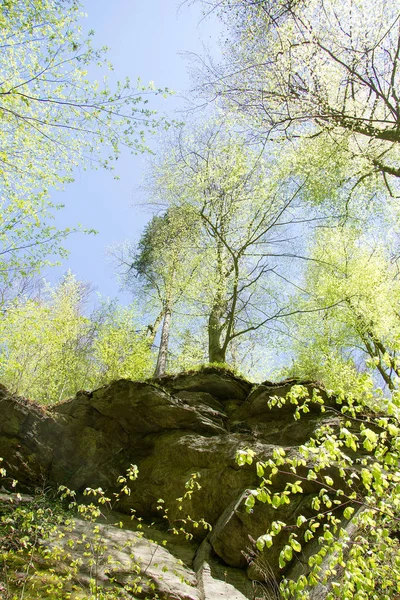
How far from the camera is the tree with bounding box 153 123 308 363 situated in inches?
512

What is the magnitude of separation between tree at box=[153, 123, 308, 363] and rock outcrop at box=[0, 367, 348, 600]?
2770mm

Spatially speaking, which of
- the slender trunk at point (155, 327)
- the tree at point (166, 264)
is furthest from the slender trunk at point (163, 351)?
the slender trunk at point (155, 327)

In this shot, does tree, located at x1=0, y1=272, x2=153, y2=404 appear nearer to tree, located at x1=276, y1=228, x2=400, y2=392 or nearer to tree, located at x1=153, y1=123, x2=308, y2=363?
tree, located at x1=153, y1=123, x2=308, y2=363

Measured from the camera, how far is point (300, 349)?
1658 centimetres

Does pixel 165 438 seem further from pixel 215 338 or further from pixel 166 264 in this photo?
pixel 166 264

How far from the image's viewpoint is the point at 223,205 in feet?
46.9

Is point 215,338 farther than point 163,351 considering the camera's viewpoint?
No

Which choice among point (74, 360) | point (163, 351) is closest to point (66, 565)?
point (163, 351)

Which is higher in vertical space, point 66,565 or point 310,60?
point 310,60

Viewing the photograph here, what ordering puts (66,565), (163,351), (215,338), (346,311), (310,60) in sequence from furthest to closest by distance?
(346,311), (163,351), (215,338), (310,60), (66,565)

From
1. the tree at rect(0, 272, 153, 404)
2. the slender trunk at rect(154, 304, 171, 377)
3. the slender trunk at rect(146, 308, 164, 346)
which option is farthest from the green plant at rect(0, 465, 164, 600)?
the slender trunk at rect(146, 308, 164, 346)

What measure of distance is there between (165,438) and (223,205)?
332 inches

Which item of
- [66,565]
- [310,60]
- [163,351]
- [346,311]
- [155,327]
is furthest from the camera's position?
[155,327]

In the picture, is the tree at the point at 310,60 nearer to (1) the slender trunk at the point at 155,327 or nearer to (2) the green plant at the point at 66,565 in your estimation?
(2) the green plant at the point at 66,565
